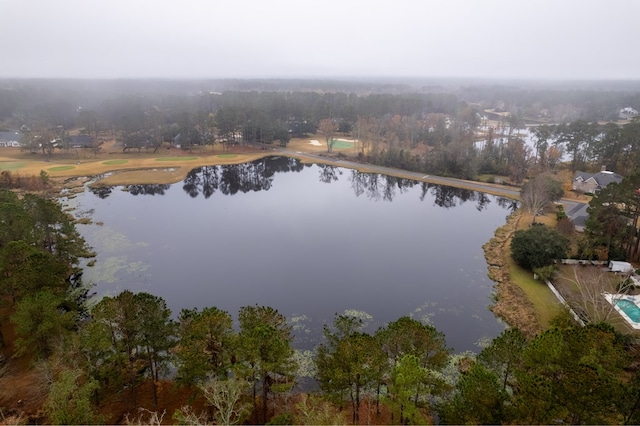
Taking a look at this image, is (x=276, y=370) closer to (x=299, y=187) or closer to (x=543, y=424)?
(x=543, y=424)

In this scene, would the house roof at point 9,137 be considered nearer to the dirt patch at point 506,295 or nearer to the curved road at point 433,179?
the curved road at point 433,179

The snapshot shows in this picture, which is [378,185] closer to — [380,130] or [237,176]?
[237,176]

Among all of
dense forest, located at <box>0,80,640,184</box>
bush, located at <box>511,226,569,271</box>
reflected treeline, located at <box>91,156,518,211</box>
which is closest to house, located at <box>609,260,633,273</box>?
bush, located at <box>511,226,569,271</box>

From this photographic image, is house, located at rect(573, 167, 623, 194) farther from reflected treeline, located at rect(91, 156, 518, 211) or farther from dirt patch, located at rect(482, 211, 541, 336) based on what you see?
dirt patch, located at rect(482, 211, 541, 336)

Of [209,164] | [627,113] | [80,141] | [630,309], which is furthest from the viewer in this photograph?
[627,113]

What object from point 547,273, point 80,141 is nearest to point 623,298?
point 547,273

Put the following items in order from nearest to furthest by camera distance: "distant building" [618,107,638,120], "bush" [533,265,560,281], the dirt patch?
the dirt patch
"bush" [533,265,560,281]
"distant building" [618,107,638,120]
